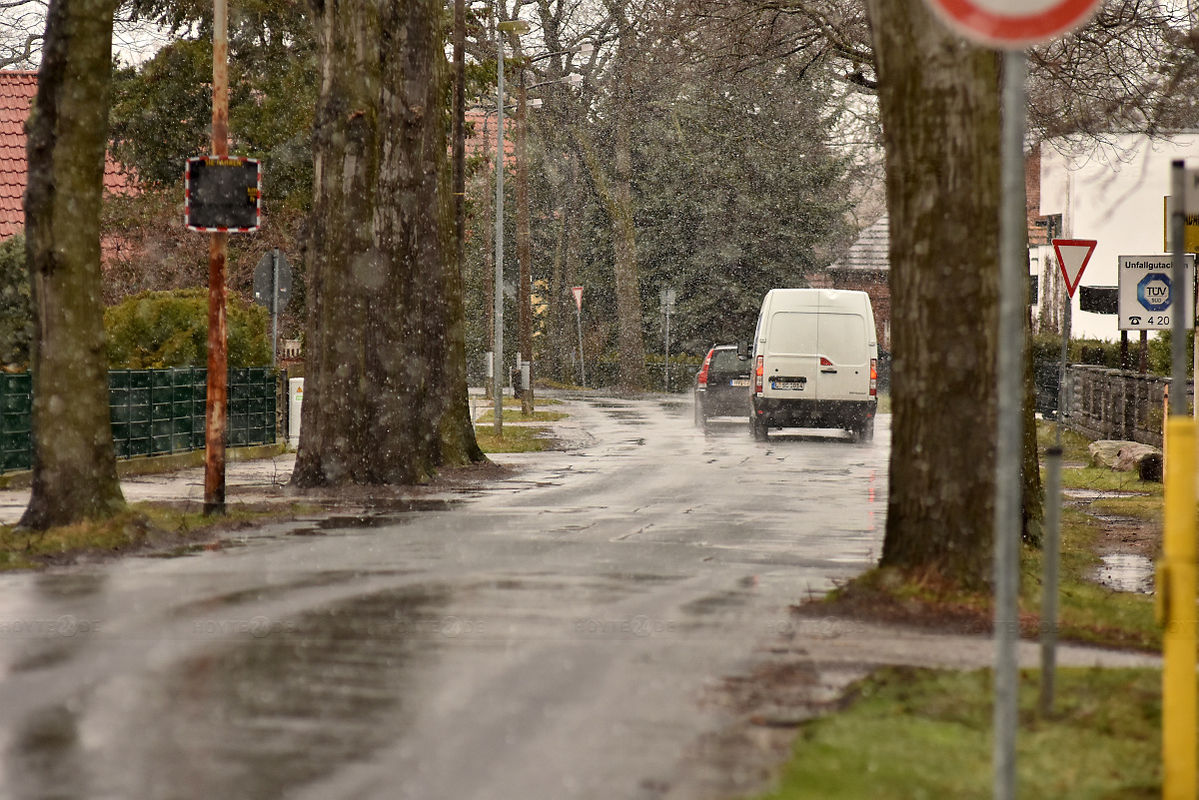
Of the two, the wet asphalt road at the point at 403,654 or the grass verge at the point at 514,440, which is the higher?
the grass verge at the point at 514,440

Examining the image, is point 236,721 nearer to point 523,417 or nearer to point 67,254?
point 67,254

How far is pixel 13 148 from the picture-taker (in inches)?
1470

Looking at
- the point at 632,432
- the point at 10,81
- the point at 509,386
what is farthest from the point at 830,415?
the point at 509,386

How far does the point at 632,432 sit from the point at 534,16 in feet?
72.6

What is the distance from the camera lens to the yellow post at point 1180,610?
5383 mm

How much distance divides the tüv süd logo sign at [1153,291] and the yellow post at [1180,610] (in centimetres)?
1824

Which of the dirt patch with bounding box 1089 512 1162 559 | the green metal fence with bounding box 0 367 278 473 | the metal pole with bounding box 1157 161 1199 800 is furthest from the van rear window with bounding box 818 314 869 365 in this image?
the metal pole with bounding box 1157 161 1199 800

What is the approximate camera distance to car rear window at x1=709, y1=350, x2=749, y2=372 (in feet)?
→ 123

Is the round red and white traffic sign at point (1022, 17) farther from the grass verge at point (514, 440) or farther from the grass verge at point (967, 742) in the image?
the grass verge at point (514, 440)

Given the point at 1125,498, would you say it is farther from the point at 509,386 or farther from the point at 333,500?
the point at 509,386

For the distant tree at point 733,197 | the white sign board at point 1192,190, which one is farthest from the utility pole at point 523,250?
the white sign board at point 1192,190

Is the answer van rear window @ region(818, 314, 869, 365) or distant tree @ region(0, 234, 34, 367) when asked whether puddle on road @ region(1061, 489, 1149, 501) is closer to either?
van rear window @ region(818, 314, 869, 365)

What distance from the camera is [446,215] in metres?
24.3

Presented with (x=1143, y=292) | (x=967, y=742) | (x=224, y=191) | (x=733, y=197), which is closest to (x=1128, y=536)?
(x=1143, y=292)
